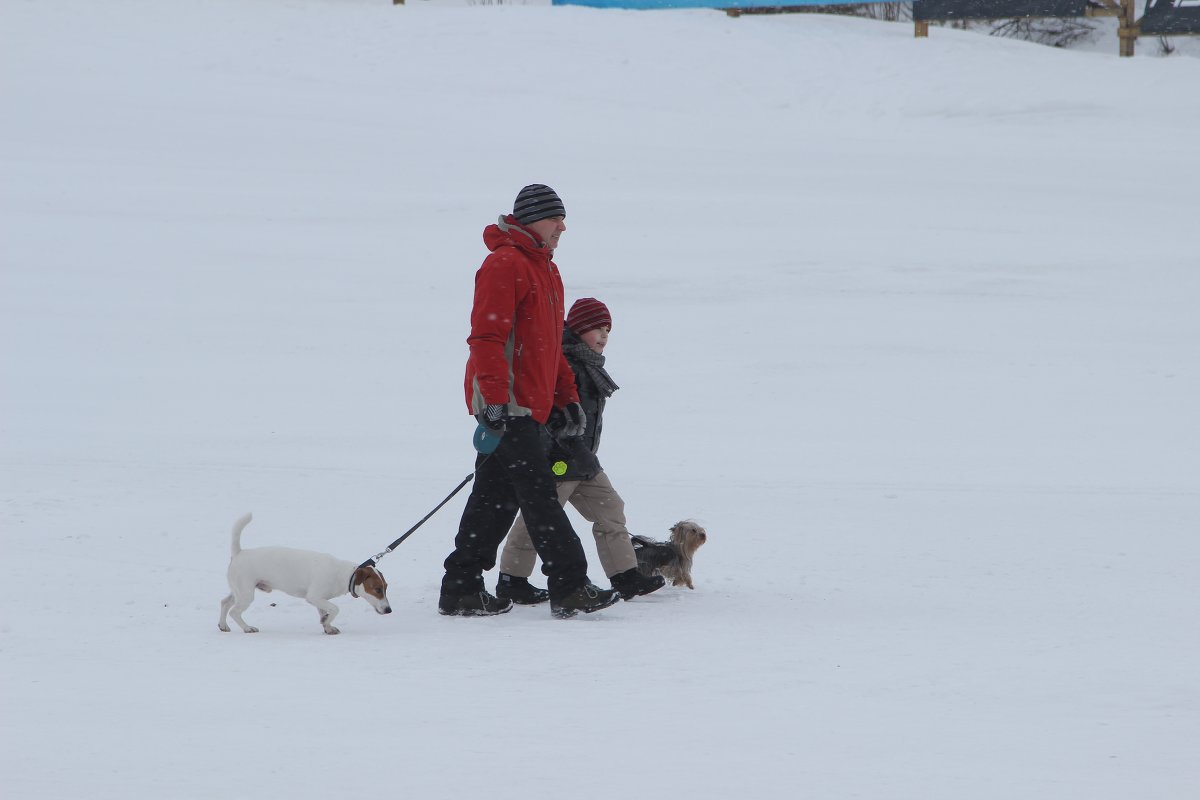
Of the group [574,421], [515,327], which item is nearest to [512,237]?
[515,327]

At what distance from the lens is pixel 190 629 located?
4.91 m

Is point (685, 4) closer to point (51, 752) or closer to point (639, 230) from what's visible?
point (639, 230)

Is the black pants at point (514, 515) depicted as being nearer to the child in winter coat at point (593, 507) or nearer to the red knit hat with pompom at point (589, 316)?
the child in winter coat at point (593, 507)

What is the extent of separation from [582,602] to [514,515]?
0.45 m

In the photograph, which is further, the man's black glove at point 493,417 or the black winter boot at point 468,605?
the black winter boot at point 468,605

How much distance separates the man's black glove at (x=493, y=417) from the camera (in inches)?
192

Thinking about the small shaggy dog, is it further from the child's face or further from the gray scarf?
the child's face

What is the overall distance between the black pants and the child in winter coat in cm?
26

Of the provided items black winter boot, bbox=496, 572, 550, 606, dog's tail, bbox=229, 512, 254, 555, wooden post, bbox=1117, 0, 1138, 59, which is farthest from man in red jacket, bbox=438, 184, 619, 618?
wooden post, bbox=1117, 0, 1138, 59

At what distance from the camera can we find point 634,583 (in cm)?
552

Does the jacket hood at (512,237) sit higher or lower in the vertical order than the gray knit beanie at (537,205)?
lower

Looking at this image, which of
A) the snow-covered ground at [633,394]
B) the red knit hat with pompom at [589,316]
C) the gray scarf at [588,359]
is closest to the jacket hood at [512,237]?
the red knit hat with pompom at [589,316]

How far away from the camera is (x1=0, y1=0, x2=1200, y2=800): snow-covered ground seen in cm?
371

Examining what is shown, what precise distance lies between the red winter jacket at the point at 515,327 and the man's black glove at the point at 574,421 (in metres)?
0.13
